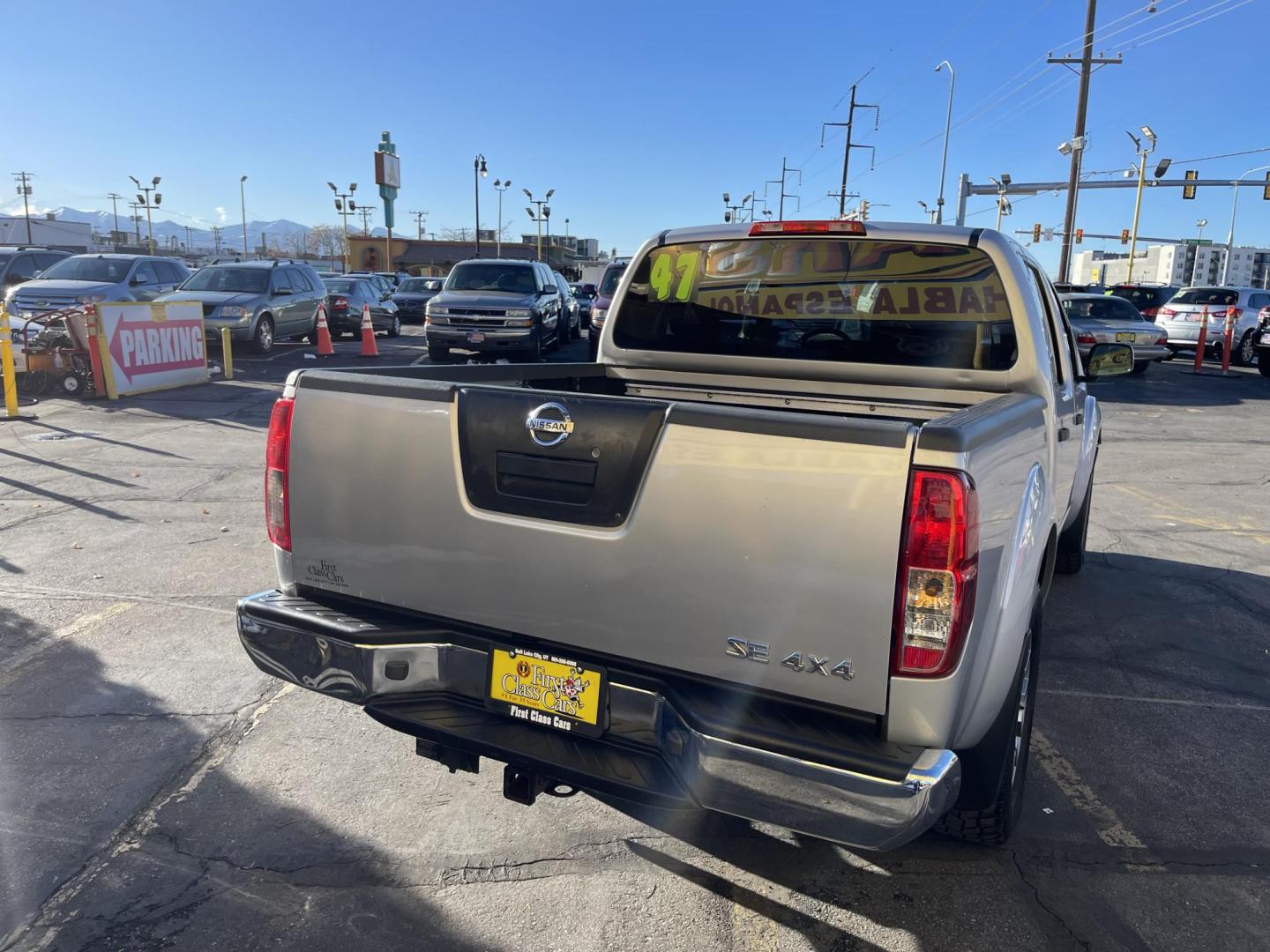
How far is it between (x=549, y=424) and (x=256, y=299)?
16364mm

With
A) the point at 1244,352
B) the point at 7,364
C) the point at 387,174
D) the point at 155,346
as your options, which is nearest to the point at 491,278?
the point at 155,346

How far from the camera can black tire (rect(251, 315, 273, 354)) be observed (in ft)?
55.3

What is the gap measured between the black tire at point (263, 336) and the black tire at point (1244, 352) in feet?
71.2

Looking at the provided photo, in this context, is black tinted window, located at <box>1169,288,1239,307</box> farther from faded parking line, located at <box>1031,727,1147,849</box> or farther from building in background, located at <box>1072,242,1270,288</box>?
building in background, located at <box>1072,242,1270,288</box>

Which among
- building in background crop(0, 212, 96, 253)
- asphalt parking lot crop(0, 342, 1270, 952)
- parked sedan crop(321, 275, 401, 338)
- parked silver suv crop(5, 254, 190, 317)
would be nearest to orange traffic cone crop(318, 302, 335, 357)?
parked sedan crop(321, 275, 401, 338)

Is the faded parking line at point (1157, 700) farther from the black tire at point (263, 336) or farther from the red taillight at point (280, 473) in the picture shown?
the black tire at point (263, 336)

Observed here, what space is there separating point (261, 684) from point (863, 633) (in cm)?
309

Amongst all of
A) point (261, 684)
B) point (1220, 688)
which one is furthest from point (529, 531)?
point (1220, 688)

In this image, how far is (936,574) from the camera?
6.89 feet

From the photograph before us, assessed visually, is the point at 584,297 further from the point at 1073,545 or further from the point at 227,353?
the point at 1073,545

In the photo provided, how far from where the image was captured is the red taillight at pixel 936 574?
2.07 m

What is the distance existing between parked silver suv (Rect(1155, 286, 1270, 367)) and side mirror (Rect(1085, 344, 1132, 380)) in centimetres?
2048

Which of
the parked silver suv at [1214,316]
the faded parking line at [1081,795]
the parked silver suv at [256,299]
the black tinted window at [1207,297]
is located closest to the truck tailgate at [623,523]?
the faded parking line at [1081,795]

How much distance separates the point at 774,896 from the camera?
9.21 ft
